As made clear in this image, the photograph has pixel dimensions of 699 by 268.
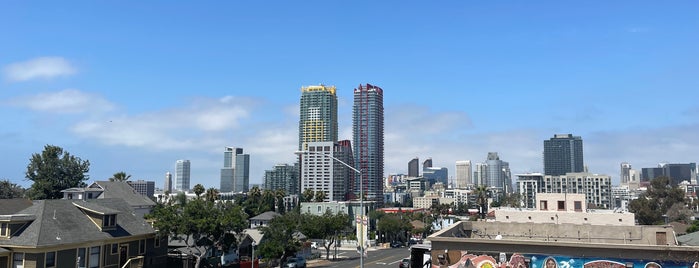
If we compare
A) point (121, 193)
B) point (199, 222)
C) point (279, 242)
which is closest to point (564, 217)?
point (279, 242)

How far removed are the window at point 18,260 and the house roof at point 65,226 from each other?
0.80 m

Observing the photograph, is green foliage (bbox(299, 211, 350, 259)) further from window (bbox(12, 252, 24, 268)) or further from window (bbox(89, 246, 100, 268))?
window (bbox(12, 252, 24, 268))

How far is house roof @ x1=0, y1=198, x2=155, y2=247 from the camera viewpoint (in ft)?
130

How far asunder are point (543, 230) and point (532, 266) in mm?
8243

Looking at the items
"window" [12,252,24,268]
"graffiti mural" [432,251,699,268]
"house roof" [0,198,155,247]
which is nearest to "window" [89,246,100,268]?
"house roof" [0,198,155,247]

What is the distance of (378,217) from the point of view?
127625mm

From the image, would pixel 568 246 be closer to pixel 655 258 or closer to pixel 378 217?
pixel 655 258

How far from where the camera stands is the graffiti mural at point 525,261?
26.8 meters

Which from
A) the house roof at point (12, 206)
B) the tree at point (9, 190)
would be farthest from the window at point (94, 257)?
the tree at point (9, 190)

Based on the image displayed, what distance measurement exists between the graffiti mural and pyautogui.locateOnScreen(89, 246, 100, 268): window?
1189 inches

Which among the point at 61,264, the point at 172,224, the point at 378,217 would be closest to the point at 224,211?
the point at 172,224

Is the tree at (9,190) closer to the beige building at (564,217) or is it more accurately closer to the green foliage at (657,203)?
the beige building at (564,217)

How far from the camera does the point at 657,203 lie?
377 feet

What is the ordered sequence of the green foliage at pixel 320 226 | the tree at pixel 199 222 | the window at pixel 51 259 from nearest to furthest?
1. the window at pixel 51 259
2. the tree at pixel 199 222
3. the green foliage at pixel 320 226
